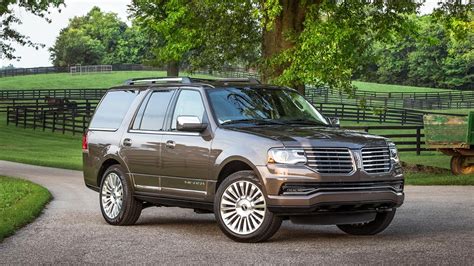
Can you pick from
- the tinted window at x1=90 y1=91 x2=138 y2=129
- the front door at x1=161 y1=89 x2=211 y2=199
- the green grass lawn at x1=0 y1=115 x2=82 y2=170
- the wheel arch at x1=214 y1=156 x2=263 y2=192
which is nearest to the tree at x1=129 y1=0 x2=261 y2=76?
the green grass lawn at x1=0 y1=115 x2=82 y2=170

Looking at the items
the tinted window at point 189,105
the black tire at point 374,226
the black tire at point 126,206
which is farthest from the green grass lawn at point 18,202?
the black tire at point 374,226

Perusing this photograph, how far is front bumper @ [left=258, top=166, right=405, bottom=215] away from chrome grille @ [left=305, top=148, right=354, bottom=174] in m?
0.08

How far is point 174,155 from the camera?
1132 centimetres

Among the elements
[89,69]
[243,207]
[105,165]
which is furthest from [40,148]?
[89,69]

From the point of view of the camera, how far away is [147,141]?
11.9 m

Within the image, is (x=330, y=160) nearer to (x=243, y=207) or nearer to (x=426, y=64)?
(x=243, y=207)

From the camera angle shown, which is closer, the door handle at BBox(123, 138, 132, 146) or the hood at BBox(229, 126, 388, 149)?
the hood at BBox(229, 126, 388, 149)

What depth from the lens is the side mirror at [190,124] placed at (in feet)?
35.4

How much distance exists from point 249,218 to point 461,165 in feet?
49.5

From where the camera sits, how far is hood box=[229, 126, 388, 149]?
32.7ft

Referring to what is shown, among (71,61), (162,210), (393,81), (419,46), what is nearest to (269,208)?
(162,210)

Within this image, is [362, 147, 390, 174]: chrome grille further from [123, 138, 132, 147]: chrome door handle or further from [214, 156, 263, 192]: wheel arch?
[123, 138, 132, 147]: chrome door handle

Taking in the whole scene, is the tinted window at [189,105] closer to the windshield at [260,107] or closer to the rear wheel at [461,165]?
the windshield at [260,107]

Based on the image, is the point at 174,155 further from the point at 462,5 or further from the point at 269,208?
the point at 462,5
